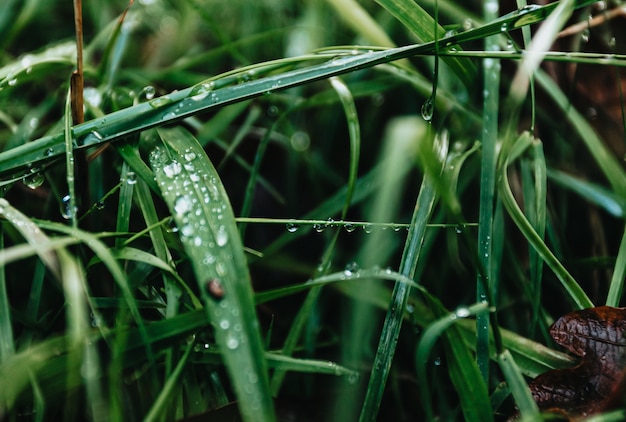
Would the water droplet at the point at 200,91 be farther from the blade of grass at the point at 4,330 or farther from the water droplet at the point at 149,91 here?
the blade of grass at the point at 4,330

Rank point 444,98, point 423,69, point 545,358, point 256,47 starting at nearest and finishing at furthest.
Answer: point 545,358 → point 444,98 → point 423,69 → point 256,47

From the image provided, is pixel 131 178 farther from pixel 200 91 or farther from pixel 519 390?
pixel 519 390

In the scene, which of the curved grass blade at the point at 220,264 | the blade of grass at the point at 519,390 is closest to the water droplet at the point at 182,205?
the curved grass blade at the point at 220,264

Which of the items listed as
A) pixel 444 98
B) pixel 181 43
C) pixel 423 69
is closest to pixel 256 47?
pixel 181 43

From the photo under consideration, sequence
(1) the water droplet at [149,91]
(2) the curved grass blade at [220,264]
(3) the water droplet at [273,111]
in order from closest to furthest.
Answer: (2) the curved grass blade at [220,264] → (1) the water droplet at [149,91] → (3) the water droplet at [273,111]

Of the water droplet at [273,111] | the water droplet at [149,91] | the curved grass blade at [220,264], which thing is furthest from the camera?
the water droplet at [273,111]

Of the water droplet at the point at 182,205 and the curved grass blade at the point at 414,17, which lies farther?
the curved grass blade at the point at 414,17

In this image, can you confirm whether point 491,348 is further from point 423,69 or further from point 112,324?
point 423,69

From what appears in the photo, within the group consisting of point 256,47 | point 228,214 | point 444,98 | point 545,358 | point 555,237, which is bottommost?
point 545,358
